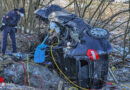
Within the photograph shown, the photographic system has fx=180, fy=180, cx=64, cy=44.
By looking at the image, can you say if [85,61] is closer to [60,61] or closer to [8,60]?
[60,61]

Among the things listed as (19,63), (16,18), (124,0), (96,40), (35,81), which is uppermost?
(124,0)

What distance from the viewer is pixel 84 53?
4086 mm

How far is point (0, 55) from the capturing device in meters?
5.64

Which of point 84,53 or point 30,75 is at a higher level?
point 84,53

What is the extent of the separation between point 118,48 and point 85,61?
4072 mm

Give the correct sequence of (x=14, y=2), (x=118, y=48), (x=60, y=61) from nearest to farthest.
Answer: (x=60, y=61) < (x=118, y=48) < (x=14, y=2)

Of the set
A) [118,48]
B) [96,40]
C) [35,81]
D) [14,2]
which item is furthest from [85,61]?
[14,2]

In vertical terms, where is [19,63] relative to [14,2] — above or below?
below

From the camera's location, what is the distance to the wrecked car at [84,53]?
13.4 ft

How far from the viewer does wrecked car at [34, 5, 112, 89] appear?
161 inches

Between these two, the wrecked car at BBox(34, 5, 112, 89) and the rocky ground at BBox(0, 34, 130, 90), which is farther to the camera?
the rocky ground at BBox(0, 34, 130, 90)

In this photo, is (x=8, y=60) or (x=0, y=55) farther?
(x=0, y=55)

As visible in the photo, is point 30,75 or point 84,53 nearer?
point 84,53

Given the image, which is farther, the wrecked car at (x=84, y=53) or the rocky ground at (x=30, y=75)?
the rocky ground at (x=30, y=75)
